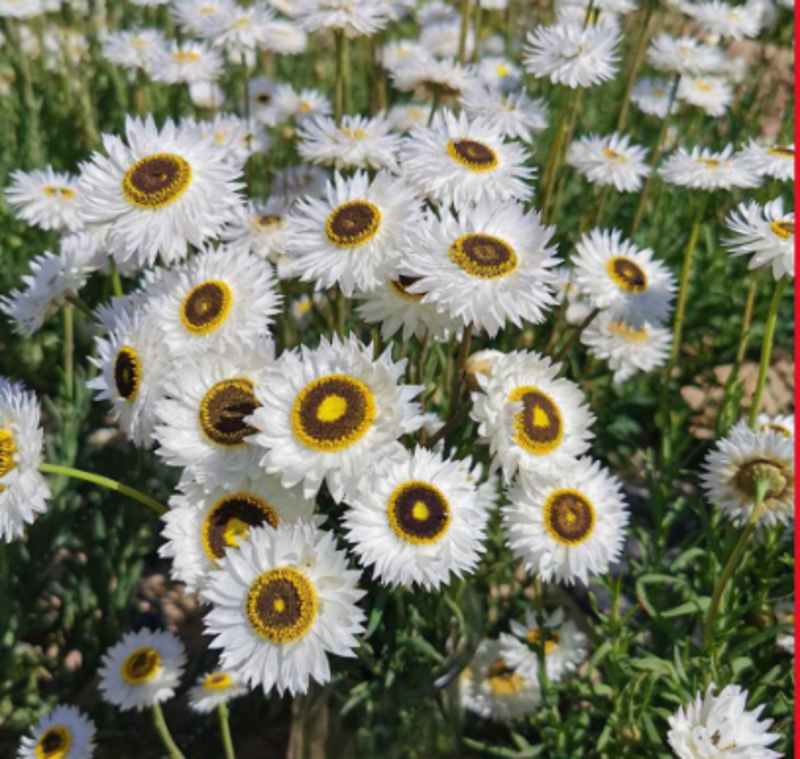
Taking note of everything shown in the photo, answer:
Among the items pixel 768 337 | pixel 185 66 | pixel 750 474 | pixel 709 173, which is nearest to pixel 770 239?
pixel 768 337

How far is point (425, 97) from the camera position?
2.35 m

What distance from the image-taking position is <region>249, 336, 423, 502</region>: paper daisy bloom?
41.1 inches

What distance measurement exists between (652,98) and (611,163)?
1.03m

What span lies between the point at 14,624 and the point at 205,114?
6.89ft

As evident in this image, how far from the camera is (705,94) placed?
2.83 metres

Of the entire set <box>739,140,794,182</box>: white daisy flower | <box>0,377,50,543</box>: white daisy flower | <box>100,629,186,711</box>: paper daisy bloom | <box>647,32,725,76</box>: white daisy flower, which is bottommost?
<box>100,629,186,711</box>: paper daisy bloom

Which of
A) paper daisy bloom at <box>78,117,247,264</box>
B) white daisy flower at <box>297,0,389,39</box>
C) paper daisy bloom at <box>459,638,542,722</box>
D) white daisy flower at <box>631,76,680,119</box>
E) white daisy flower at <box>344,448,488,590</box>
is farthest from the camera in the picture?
white daisy flower at <box>631,76,680,119</box>

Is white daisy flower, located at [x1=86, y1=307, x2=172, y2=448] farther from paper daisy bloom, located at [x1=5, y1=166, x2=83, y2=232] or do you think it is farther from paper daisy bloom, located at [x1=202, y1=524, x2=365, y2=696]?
paper daisy bloom, located at [x1=5, y1=166, x2=83, y2=232]

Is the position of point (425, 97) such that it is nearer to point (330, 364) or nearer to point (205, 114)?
point (205, 114)

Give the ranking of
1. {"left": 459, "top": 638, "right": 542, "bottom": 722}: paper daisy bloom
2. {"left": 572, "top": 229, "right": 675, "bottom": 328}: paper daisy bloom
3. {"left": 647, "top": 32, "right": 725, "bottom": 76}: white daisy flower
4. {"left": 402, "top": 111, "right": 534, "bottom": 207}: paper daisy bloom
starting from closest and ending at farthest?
{"left": 402, "top": 111, "right": 534, "bottom": 207}: paper daisy bloom < {"left": 572, "top": 229, "right": 675, "bottom": 328}: paper daisy bloom < {"left": 459, "top": 638, "right": 542, "bottom": 722}: paper daisy bloom < {"left": 647, "top": 32, "right": 725, "bottom": 76}: white daisy flower

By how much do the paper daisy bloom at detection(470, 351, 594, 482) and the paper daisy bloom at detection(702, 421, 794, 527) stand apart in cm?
44

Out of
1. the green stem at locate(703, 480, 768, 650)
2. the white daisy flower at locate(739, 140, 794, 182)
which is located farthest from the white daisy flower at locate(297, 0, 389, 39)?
the green stem at locate(703, 480, 768, 650)

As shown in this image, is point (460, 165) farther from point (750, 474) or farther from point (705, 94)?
point (705, 94)

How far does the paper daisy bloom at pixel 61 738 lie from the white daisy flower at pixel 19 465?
65cm
